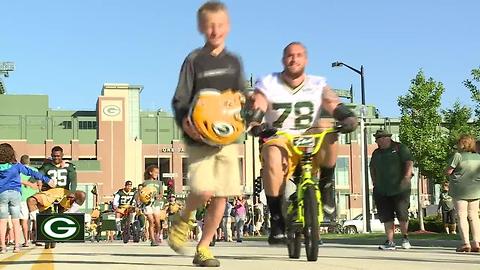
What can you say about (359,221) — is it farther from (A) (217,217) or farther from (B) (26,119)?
(B) (26,119)

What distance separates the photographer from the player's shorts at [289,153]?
300 inches

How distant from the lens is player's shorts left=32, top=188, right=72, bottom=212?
12766mm

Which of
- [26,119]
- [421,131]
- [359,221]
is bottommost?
[359,221]

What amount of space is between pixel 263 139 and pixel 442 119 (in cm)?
3618

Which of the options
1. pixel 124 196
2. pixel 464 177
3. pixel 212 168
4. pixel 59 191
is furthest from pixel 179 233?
pixel 124 196

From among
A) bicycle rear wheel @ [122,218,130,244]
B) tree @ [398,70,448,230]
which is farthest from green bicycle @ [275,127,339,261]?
tree @ [398,70,448,230]

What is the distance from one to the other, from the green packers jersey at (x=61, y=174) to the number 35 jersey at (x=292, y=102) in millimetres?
6194

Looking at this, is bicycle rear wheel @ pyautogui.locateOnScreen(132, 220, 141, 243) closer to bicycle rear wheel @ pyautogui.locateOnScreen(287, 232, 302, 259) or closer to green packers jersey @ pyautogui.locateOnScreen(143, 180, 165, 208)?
green packers jersey @ pyautogui.locateOnScreen(143, 180, 165, 208)

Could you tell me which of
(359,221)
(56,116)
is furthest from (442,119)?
(56,116)

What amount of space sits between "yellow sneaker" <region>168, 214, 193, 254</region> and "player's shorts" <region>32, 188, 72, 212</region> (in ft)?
18.6

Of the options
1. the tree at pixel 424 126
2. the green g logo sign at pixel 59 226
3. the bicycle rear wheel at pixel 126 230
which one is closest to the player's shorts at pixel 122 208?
the bicycle rear wheel at pixel 126 230

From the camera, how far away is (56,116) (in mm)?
108500

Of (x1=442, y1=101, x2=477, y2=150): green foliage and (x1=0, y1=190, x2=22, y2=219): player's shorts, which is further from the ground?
(x1=442, y1=101, x2=477, y2=150): green foliage

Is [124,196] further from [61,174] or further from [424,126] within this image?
[424,126]
